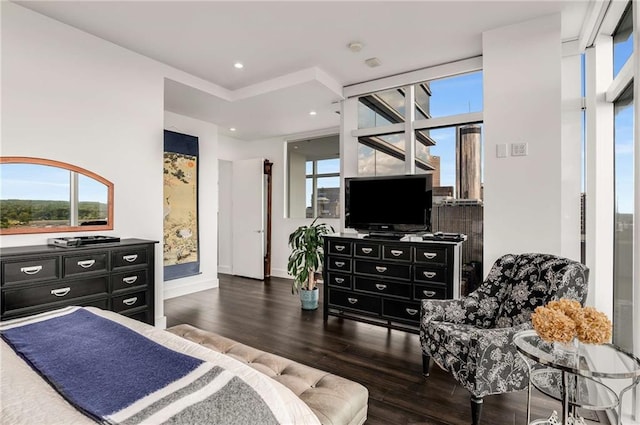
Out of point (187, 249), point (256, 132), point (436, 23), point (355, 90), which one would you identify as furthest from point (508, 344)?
point (256, 132)

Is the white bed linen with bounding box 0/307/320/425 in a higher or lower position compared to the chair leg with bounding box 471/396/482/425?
higher

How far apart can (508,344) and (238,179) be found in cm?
559

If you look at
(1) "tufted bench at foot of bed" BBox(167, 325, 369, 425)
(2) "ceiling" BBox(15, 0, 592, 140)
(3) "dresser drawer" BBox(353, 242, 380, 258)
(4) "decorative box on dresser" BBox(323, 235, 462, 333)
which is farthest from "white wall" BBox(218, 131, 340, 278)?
(1) "tufted bench at foot of bed" BBox(167, 325, 369, 425)

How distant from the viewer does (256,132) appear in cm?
614

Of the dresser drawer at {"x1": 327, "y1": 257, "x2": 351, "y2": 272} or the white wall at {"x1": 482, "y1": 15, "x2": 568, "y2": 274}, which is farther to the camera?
the dresser drawer at {"x1": 327, "y1": 257, "x2": 351, "y2": 272}

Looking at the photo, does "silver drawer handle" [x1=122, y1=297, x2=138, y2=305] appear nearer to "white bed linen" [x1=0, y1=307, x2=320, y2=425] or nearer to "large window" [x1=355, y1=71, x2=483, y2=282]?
"white bed linen" [x1=0, y1=307, x2=320, y2=425]

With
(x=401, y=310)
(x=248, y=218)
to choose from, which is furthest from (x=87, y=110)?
(x=401, y=310)

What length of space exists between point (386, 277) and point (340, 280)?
0.59 meters

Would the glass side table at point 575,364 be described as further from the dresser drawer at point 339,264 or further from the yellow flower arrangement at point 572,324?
the dresser drawer at point 339,264

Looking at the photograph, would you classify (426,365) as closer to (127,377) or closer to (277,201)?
(127,377)

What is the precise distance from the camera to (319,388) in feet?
4.75

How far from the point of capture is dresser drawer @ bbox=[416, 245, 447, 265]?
123 inches

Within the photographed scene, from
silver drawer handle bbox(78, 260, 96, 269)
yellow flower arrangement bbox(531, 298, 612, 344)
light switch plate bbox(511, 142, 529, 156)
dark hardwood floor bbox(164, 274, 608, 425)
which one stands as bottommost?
dark hardwood floor bbox(164, 274, 608, 425)

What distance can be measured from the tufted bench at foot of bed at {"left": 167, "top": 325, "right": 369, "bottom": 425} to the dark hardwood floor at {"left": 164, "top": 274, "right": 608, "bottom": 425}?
784 mm
